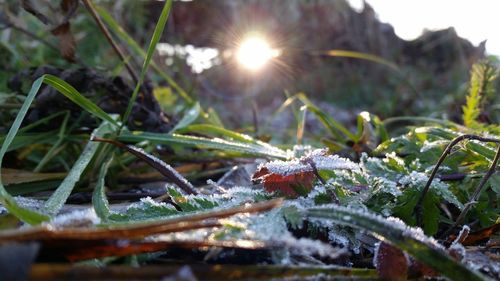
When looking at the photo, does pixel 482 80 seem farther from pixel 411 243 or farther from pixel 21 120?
pixel 21 120

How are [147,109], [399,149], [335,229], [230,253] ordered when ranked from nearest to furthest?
[230,253]
[335,229]
[399,149]
[147,109]

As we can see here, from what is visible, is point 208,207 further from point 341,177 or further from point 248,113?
point 248,113

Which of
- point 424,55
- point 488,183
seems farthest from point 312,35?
point 488,183

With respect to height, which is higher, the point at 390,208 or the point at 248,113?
the point at 248,113

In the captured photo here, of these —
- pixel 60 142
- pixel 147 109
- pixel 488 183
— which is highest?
pixel 147 109

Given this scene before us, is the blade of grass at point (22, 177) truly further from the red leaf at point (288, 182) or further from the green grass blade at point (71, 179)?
the red leaf at point (288, 182)
